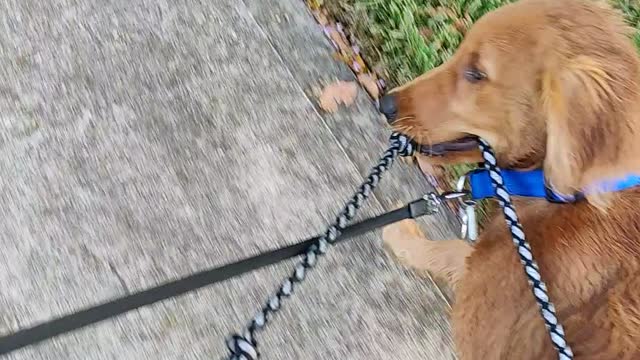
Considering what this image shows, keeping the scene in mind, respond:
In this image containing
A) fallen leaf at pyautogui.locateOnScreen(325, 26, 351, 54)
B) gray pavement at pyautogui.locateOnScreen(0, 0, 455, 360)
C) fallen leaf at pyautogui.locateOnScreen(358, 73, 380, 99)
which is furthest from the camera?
fallen leaf at pyautogui.locateOnScreen(325, 26, 351, 54)

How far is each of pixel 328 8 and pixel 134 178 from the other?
1189mm

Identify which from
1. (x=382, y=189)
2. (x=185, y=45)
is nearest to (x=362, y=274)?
(x=382, y=189)

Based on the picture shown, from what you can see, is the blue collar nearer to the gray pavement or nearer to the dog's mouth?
the dog's mouth

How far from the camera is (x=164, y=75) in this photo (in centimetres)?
341

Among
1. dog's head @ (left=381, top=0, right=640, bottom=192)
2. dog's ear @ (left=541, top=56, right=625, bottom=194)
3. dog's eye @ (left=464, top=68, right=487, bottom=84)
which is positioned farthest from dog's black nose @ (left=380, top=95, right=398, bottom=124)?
dog's ear @ (left=541, top=56, right=625, bottom=194)

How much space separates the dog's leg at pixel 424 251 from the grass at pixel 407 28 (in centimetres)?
74

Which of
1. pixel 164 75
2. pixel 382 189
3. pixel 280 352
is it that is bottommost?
pixel 280 352

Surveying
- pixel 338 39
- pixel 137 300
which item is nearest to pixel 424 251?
pixel 338 39

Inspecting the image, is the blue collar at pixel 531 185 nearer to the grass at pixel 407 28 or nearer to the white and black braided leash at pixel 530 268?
the white and black braided leash at pixel 530 268

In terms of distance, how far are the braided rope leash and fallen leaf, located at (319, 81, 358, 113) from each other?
799mm

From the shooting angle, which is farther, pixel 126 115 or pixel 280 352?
pixel 126 115

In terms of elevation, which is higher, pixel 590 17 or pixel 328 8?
pixel 590 17

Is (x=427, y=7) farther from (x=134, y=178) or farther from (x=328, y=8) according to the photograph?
(x=134, y=178)

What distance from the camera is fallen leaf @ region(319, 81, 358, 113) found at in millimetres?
3465
